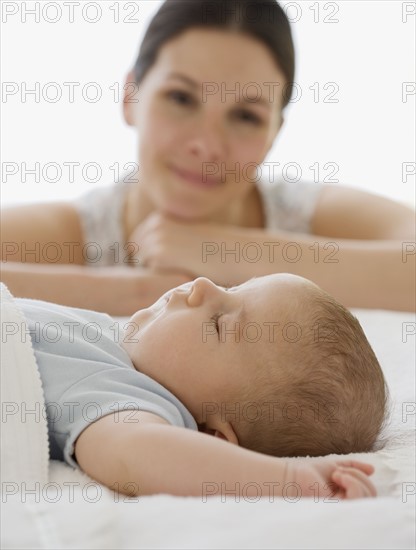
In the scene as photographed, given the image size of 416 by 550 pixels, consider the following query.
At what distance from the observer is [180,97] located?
5.90 ft

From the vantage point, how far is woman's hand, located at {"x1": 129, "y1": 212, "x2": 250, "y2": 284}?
1.62 m

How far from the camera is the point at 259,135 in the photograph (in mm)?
1833

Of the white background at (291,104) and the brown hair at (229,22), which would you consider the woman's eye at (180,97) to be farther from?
the white background at (291,104)

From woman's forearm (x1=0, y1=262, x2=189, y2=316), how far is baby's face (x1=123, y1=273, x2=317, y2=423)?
1.63 ft

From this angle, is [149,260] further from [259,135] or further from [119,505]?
[119,505]

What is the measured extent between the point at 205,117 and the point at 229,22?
21 centimetres

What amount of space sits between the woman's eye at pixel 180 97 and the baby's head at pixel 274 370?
902mm

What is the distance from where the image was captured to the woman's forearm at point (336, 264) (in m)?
1.61
